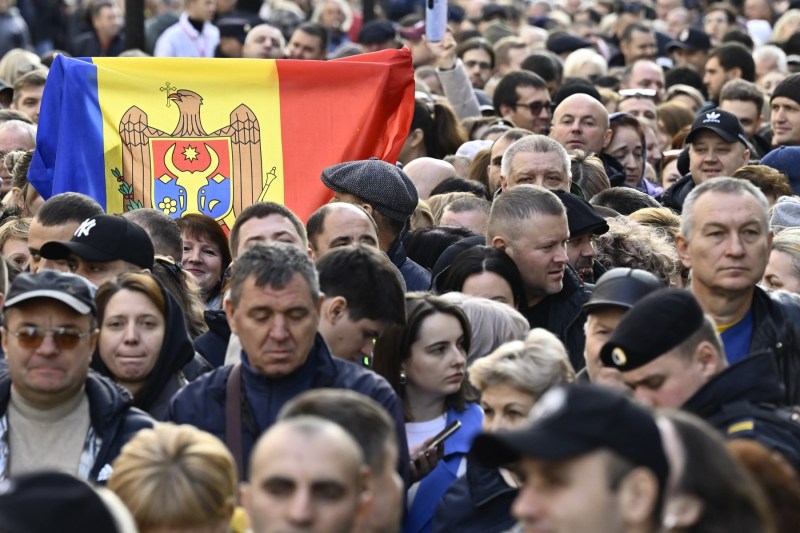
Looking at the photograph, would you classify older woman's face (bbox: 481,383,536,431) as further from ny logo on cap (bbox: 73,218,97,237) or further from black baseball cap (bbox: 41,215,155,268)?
ny logo on cap (bbox: 73,218,97,237)

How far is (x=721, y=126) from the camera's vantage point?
10.4m

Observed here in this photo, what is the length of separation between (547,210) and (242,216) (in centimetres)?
143

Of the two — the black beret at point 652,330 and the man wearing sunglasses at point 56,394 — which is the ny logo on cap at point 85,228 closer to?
the man wearing sunglasses at point 56,394

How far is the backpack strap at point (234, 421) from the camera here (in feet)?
18.9

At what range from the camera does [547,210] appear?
311 inches

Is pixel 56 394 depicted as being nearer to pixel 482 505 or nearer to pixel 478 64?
pixel 482 505

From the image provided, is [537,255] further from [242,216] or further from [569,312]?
[242,216]

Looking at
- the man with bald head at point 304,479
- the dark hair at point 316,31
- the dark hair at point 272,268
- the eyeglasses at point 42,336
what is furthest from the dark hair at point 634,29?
the man with bald head at point 304,479

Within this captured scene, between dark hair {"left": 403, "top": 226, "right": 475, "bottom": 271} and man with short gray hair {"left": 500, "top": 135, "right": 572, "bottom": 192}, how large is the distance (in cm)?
63

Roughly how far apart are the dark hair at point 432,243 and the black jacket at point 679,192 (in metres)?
2.39


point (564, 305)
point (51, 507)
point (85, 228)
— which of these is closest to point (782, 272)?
point (564, 305)

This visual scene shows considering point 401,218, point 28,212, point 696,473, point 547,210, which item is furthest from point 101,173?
point 696,473

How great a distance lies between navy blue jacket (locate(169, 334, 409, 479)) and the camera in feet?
19.1

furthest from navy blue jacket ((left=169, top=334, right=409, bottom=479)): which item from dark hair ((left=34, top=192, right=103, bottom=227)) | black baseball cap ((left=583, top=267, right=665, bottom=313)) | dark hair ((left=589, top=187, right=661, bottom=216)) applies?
dark hair ((left=589, top=187, right=661, bottom=216))
